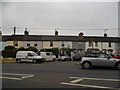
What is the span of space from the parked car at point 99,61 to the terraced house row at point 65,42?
5067 centimetres

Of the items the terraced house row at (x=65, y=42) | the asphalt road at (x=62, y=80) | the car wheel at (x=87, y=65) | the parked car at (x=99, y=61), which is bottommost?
the asphalt road at (x=62, y=80)

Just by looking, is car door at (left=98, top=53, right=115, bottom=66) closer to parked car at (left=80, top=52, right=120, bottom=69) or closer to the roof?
parked car at (left=80, top=52, right=120, bottom=69)

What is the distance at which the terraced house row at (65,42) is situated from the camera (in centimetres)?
7538

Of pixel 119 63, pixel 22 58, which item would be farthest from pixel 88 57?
pixel 22 58

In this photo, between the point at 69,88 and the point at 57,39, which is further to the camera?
the point at 57,39

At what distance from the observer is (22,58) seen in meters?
37.4

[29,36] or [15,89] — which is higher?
[29,36]

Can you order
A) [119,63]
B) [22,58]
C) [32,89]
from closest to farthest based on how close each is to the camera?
1. [32,89]
2. [119,63]
3. [22,58]

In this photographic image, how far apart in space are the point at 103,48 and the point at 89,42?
4.71m

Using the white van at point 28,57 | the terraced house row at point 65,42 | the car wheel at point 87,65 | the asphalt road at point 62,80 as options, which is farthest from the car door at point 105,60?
the terraced house row at point 65,42

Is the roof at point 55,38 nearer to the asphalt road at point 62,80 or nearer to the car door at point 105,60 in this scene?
the car door at point 105,60

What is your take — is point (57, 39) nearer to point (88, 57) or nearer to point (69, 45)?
point (69, 45)

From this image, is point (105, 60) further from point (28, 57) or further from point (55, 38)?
point (55, 38)

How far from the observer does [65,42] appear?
76000 mm
